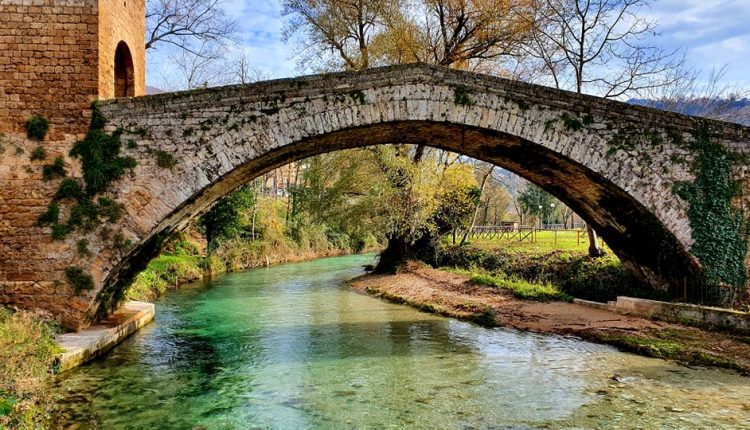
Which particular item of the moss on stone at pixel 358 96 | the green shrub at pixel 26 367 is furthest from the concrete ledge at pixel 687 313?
the green shrub at pixel 26 367

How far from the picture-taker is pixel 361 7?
19.0 meters

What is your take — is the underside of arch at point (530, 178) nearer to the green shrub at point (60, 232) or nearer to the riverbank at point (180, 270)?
the green shrub at point (60, 232)

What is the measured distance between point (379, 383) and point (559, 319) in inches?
206

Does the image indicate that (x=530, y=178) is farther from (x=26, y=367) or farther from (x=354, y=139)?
(x=26, y=367)

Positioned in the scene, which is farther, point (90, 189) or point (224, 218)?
point (224, 218)

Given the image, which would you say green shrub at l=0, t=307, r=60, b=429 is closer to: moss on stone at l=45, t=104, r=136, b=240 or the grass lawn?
moss on stone at l=45, t=104, r=136, b=240

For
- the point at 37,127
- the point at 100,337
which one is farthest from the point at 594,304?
the point at 37,127

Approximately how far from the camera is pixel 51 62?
8414mm

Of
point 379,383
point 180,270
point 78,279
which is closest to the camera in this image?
point 379,383

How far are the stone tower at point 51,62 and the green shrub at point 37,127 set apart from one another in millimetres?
75

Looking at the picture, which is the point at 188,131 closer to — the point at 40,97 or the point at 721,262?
the point at 40,97

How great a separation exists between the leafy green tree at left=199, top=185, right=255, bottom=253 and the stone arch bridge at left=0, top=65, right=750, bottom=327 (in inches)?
527

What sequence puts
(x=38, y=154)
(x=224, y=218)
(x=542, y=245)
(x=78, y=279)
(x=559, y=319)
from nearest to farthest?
(x=78, y=279), (x=38, y=154), (x=559, y=319), (x=542, y=245), (x=224, y=218)

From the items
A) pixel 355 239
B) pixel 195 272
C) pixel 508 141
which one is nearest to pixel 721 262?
pixel 508 141
